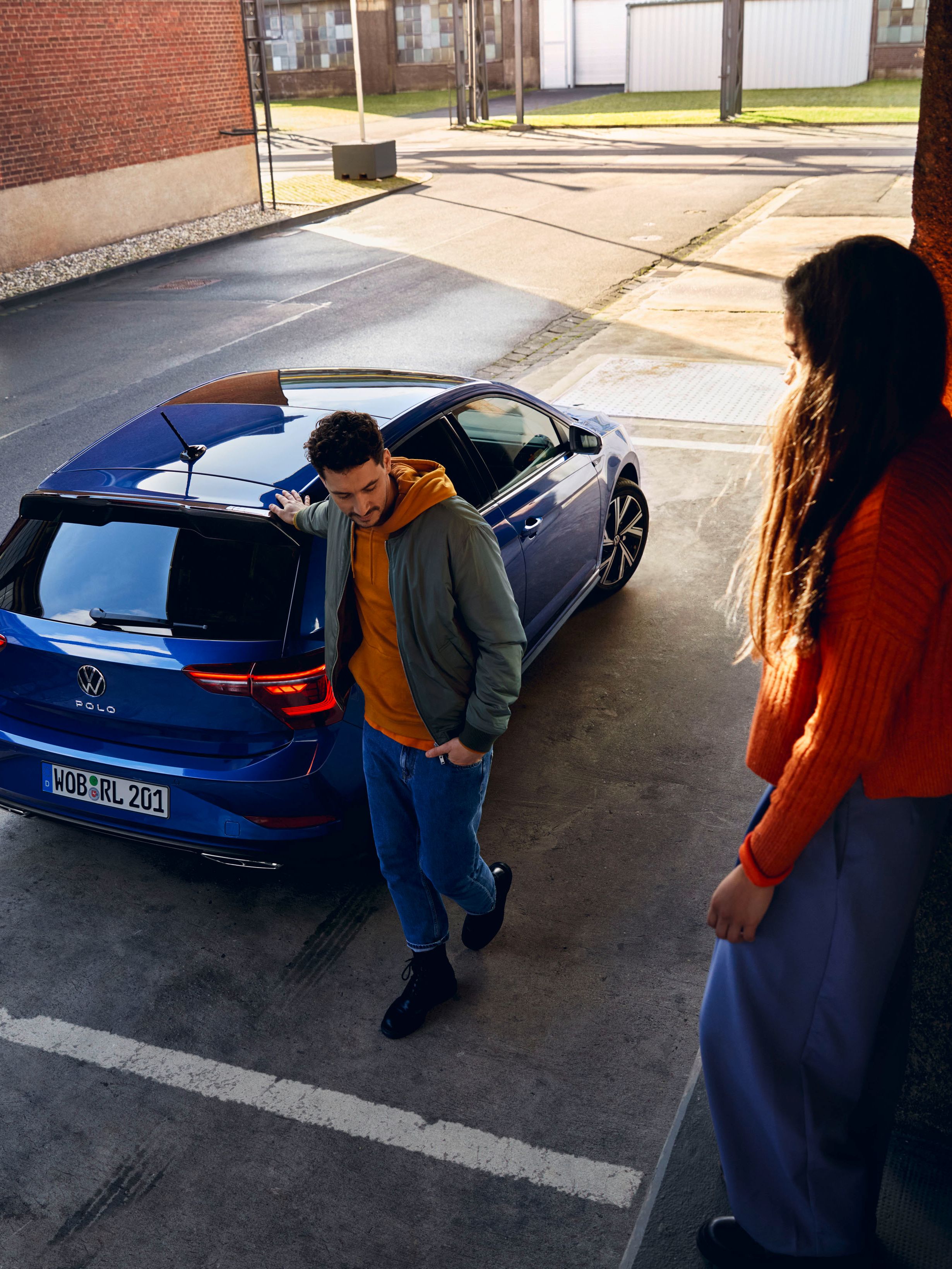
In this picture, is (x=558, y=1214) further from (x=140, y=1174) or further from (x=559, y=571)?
(x=559, y=571)

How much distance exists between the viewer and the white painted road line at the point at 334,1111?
10.2ft

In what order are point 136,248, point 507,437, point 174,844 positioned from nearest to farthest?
point 174,844 < point 507,437 < point 136,248

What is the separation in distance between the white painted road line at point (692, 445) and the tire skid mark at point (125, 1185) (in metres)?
6.96

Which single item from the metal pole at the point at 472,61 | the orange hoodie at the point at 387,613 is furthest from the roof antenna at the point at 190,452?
the metal pole at the point at 472,61

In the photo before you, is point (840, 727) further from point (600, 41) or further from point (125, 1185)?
point (600, 41)

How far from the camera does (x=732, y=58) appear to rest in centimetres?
3759

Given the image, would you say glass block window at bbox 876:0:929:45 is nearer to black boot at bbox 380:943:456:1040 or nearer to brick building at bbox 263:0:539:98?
brick building at bbox 263:0:539:98

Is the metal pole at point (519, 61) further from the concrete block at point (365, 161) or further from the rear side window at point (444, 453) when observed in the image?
the rear side window at point (444, 453)

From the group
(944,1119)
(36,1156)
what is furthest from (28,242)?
(944,1119)

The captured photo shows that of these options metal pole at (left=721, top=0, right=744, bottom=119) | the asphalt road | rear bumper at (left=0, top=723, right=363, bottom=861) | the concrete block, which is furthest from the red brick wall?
rear bumper at (left=0, top=723, right=363, bottom=861)

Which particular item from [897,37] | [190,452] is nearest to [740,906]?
[190,452]

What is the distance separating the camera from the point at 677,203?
2222 centimetres

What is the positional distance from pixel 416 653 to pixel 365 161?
2705 cm

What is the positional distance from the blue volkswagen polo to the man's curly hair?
848 mm
